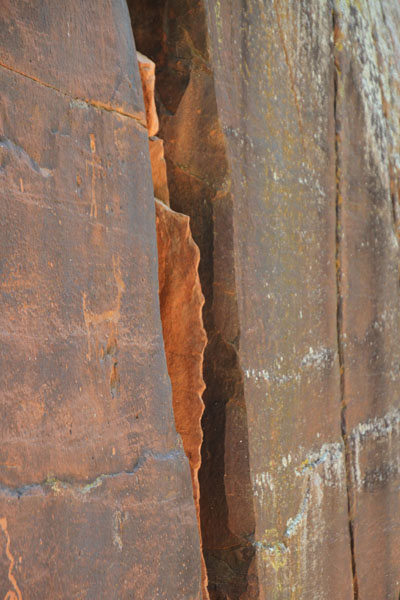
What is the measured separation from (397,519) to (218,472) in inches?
42.0

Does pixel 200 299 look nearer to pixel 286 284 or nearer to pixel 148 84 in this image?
pixel 286 284

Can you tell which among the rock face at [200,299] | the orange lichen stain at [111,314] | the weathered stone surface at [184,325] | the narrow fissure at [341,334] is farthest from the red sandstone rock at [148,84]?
the narrow fissure at [341,334]

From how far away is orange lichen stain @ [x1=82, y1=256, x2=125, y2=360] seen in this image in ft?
4.86

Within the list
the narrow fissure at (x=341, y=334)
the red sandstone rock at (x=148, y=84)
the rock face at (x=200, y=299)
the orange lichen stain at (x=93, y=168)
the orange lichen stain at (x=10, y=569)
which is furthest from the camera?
the narrow fissure at (x=341, y=334)

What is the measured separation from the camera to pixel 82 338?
1.47m

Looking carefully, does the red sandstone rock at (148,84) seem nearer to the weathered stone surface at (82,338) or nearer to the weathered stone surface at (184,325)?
the weathered stone surface at (82,338)

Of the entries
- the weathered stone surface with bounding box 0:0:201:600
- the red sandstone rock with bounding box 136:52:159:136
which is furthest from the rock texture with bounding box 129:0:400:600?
the weathered stone surface with bounding box 0:0:201:600

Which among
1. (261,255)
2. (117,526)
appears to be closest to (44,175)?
(117,526)

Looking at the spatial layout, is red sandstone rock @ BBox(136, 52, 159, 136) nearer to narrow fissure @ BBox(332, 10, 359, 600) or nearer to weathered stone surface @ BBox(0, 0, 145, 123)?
weathered stone surface @ BBox(0, 0, 145, 123)

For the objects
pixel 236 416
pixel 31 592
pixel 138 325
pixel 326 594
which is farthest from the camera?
pixel 326 594

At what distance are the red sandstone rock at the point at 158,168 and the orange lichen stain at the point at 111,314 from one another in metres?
0.52

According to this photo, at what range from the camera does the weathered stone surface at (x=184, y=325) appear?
2.01 meters

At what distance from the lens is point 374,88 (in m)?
2.92

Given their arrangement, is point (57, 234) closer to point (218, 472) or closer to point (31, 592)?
point (31, 592)
